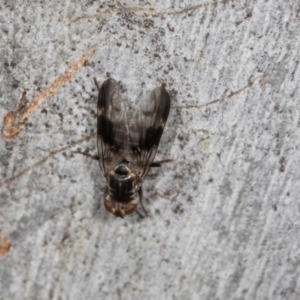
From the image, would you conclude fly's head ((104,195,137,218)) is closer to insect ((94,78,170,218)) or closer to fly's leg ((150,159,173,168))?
insect ((94,78,170,218))

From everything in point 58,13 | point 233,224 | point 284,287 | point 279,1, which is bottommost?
point 284,287

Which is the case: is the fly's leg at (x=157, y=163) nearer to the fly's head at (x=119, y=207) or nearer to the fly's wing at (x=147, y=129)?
the fly's wing at (x=147, y=129)

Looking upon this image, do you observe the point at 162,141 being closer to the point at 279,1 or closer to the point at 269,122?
the point at 269,122

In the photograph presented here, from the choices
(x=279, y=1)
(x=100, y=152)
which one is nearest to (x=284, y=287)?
(x=100, y=152)

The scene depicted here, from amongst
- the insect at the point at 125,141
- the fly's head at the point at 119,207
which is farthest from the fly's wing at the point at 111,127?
the fly's head at the point at 119,207

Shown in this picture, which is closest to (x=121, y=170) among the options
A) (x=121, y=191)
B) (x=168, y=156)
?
(x=121, y=191)

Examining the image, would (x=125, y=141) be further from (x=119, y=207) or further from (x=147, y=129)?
(x=119, y=207)
